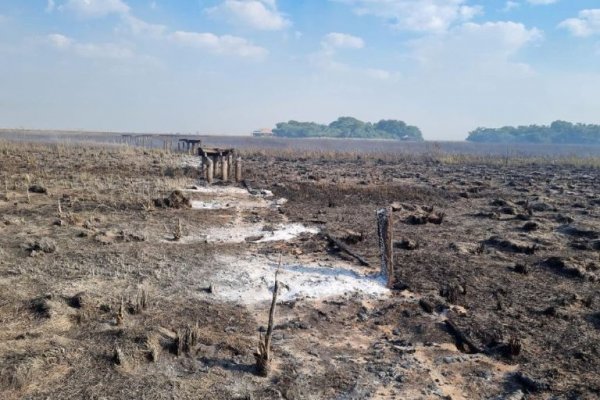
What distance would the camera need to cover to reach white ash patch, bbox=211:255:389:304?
8.41 m

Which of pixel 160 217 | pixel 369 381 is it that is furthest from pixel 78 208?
pixel 369 381

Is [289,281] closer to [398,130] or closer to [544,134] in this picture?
[544,134]

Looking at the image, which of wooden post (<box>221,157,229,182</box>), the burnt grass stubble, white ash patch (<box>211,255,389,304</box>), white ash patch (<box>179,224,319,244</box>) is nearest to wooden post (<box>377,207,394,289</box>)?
white ash patch (<box>211,255,389,304</box>)

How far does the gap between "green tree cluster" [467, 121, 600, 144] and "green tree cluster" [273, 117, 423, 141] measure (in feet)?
62.8

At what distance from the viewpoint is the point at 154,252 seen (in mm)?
10211

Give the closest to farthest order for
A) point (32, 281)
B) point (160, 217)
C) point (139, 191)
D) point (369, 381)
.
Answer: point (369, 381)
point (32, 281)
point (160, 217)
point (139, 191)

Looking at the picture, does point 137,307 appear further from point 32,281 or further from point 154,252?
point 154,252

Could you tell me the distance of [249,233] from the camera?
12.8m

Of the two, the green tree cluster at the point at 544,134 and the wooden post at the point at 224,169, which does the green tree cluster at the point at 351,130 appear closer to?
the green tree cluster at the point at 544,134

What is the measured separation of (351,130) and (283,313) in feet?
445

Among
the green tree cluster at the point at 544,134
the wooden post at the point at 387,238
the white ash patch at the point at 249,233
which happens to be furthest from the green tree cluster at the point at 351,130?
the wooden post at the point at 387,238

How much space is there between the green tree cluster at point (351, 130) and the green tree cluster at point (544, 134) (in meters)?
19.1

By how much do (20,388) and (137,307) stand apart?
2.25 metres

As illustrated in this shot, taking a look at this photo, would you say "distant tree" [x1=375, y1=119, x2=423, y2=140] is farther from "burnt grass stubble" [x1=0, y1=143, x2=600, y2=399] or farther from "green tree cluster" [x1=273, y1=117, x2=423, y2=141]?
"burnt grass stubble" [x1=0, y1=143, x2=600, y2=399]
